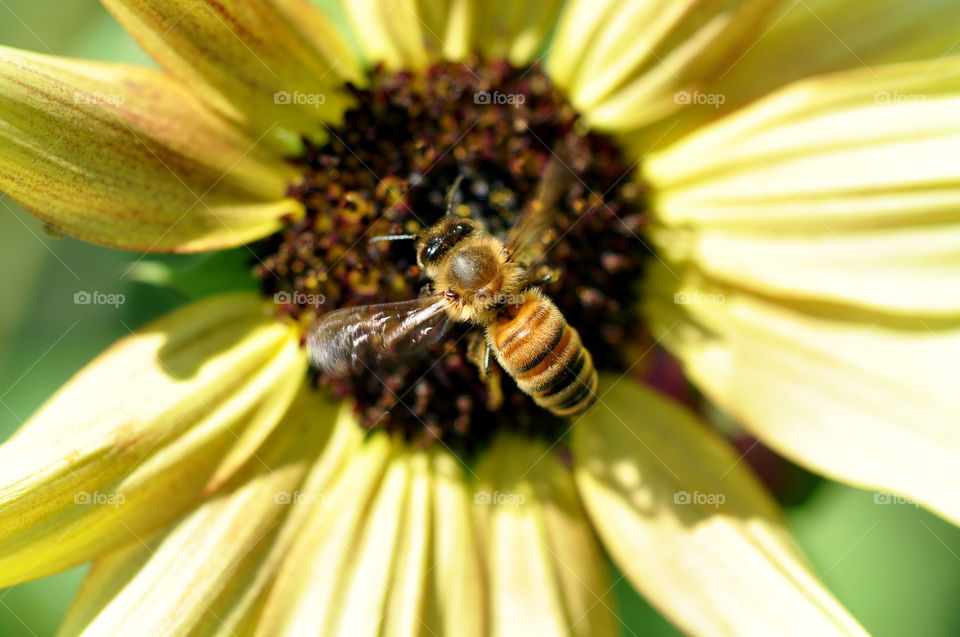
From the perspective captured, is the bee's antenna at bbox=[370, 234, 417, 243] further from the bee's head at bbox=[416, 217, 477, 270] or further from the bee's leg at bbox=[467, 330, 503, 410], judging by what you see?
the bee's leg at bbox=[467, 330, 503, 410]

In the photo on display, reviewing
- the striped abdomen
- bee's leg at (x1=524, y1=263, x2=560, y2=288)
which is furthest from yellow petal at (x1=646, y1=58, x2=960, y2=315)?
the striped abdomen

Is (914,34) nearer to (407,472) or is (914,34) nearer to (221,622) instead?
(407,472)

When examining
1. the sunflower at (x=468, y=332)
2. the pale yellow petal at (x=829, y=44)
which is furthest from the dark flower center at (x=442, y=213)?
the pale yellow petal at (x=829, y=44)

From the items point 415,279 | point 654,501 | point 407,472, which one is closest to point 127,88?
point 415,279

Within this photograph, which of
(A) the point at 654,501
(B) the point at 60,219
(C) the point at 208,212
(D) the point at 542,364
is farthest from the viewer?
(A) the point at 654,501

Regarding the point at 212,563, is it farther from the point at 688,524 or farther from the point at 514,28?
the point at 514,28

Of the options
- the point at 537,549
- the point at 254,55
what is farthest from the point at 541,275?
the point at 254,55
